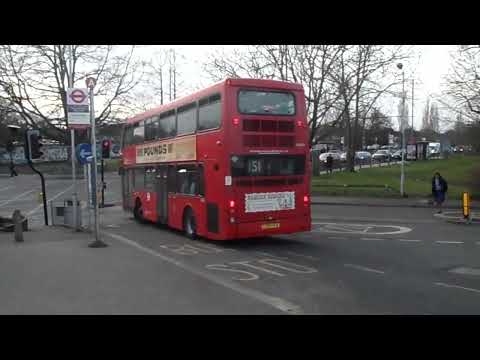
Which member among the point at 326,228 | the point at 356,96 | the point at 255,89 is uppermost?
the point at 356,96

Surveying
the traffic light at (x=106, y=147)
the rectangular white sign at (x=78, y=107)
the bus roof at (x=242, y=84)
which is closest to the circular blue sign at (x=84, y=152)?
the rectangular white sign at (x=78, y=107)

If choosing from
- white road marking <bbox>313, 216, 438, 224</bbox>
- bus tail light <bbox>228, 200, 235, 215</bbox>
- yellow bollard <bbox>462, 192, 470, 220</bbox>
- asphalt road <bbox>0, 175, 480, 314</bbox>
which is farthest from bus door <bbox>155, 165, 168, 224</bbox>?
yellow bollard <bbox>462, 192, 470, 220</bbox>

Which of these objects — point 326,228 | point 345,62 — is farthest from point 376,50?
point 326,228

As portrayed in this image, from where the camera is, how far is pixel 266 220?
12352mm

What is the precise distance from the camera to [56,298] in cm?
736

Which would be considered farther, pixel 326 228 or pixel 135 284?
pixel 326 228

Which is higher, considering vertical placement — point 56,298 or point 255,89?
point 255,89

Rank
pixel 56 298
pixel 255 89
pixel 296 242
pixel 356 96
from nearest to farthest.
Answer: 1. pixel 56 298
2. pixel 255 89
3. pixel 296 242
4. pixel 356 96

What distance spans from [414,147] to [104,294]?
181 feet

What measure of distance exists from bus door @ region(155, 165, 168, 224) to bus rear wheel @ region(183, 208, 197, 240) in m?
1.66

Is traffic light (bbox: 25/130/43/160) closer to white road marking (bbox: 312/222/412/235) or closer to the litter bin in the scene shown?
the litter bin
